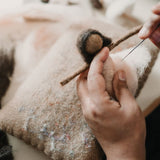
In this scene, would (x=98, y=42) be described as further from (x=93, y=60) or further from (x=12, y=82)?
(x=12, y=82)

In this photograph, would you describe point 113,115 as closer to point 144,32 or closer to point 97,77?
point 97,77

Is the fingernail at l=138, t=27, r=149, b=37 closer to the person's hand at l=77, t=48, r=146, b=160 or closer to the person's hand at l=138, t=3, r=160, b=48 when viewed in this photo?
the person's hand at l=138, t=3, r=160, b=48

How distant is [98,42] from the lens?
494mm

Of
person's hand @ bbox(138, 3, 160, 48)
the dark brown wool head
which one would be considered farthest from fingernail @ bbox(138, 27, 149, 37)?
the dark brown wool head

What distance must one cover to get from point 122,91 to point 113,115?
72mm

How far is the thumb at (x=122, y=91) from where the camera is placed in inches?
20.8

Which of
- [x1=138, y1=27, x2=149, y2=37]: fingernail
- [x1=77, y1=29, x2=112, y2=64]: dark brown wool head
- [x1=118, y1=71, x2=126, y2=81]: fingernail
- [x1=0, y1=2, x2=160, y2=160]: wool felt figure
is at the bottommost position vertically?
[x1=0, y1=2, x2=160, y2=160]: wool felt figure

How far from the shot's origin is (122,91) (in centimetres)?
54

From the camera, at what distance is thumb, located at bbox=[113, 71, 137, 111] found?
1.73 ft

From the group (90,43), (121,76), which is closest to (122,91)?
(121,76)

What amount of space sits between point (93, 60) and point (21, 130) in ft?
1.02

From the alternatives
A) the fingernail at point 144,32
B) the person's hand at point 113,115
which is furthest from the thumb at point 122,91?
the fingernail at point 144,32

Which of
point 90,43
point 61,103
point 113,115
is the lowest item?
point 61,103

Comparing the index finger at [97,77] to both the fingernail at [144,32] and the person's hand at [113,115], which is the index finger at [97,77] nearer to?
the person's hand at [113,115]
